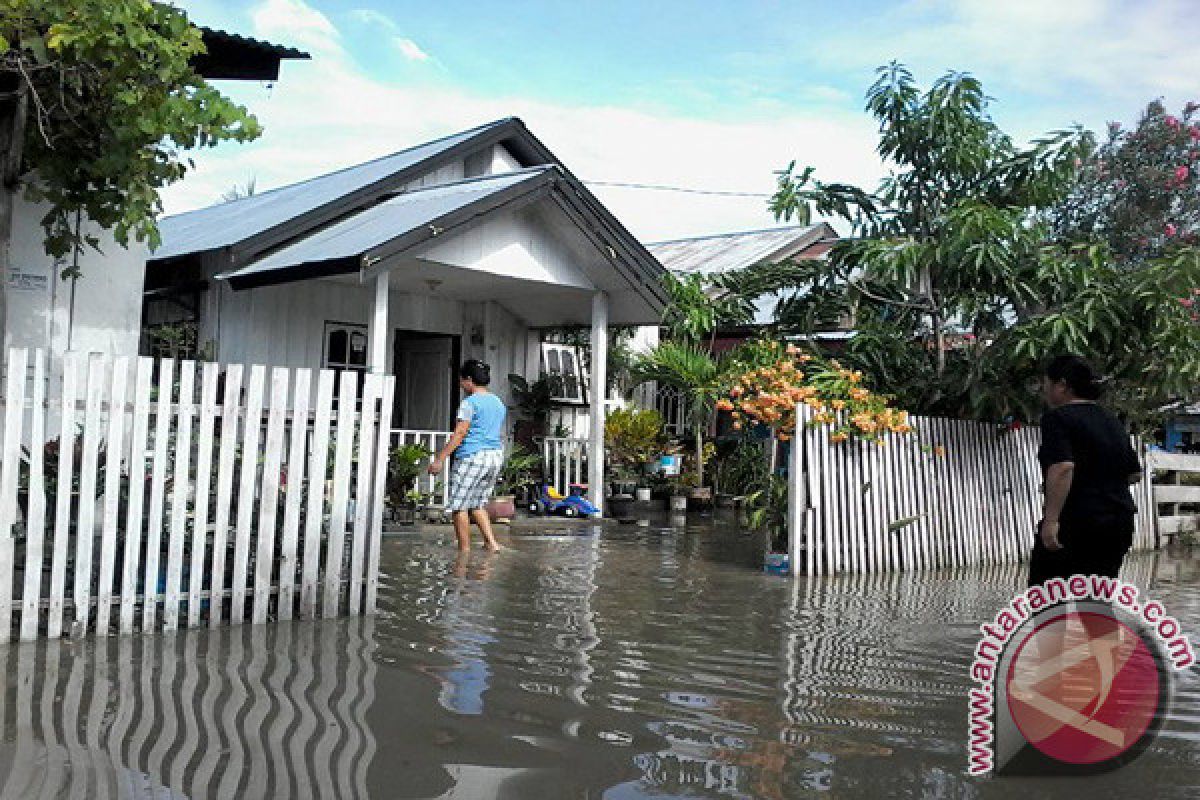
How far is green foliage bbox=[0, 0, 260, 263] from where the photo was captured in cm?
610

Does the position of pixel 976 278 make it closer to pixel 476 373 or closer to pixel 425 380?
pixel 476 373

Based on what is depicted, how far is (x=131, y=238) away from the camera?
9.56 metres

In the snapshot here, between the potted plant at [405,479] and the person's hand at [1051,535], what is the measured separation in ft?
26.7

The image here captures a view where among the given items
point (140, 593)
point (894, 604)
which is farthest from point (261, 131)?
point (894, 604)

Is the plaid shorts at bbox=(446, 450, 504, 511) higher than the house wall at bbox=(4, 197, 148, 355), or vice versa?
the house wall at bbox=(4, 197, 148, 355)

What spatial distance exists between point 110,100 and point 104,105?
0.05 metres

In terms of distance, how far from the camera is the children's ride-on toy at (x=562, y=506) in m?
13.4

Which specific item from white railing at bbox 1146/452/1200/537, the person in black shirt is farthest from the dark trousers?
white railing at bbox 1146/452/1200/537

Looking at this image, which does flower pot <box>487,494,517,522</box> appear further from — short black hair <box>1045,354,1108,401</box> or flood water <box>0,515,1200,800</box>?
short black hair <box>1045,354,1108,401</box>

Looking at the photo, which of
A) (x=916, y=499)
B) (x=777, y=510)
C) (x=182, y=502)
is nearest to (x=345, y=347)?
(x=777, y=510)

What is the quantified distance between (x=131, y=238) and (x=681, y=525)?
279 inches

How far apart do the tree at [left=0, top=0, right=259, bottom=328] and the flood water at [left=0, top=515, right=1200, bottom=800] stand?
3071 millimetres

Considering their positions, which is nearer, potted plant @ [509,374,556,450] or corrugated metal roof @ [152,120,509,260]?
corrugated metal roof @ [152,120,509,260]

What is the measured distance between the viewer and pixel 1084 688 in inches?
198
